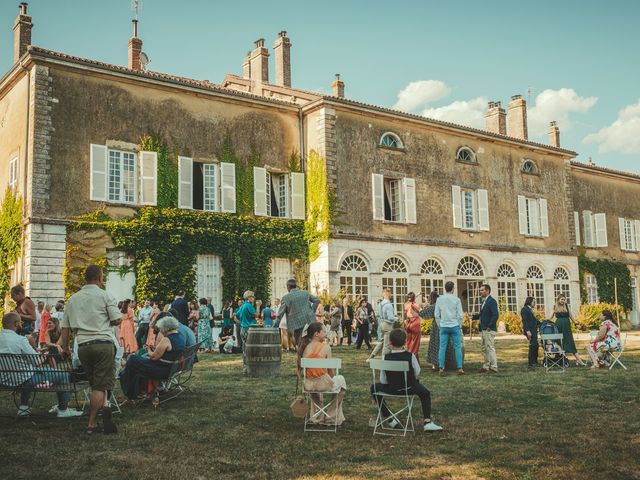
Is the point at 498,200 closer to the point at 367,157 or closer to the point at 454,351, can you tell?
the point at 367,157

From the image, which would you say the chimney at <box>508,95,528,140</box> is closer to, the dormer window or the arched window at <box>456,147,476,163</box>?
the dormer window

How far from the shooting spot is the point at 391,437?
22.5ft

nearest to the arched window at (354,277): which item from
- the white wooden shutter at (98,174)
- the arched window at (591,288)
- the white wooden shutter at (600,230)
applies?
the white wooden shutter at (98,174)

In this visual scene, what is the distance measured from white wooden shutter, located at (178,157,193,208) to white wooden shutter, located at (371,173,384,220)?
654cm

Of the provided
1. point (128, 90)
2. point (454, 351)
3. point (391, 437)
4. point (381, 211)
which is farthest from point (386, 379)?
point (381, 211)

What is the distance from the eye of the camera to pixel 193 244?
20.6m

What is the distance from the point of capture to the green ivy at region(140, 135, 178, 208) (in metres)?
20.3

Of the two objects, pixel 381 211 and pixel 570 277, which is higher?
pixel 381 211

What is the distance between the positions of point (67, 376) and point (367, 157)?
17.3m

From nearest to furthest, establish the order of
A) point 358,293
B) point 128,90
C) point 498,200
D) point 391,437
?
1. point 391,437
2. point 128,90
3. point 358,293
4. point 498,200

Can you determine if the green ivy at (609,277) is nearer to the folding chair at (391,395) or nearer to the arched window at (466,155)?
the arched window at (466,155)

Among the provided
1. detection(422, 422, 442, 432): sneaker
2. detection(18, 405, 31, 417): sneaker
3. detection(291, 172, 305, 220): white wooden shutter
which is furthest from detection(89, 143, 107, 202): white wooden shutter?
detection(422, 422, 442, 432): sneaker

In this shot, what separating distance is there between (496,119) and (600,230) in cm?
738

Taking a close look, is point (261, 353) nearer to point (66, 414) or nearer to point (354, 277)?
point (66, 414)
